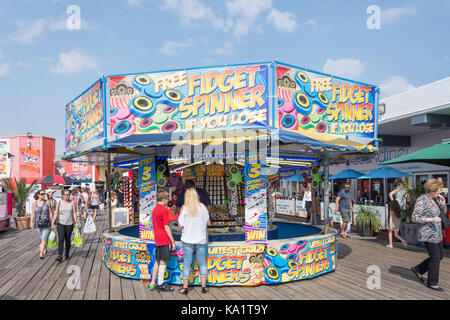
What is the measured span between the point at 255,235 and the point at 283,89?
2.50m

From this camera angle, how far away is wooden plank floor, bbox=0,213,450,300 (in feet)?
16.8

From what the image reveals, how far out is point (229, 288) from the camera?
5500 mm

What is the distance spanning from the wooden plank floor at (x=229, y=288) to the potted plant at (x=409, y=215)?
90 cm

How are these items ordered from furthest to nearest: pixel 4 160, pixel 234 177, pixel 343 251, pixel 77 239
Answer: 1. pixel 4 160
2. pixel 343 251
3. pixel 77 239
4. pixel 234 177

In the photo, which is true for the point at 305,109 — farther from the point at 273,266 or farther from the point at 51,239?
the point at 51,239

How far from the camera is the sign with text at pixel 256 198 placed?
565 centimetres

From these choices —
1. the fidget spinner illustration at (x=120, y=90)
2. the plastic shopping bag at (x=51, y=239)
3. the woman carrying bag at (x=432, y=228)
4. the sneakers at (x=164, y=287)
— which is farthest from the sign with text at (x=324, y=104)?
the plastic shopping bag at (x=51, y=239)

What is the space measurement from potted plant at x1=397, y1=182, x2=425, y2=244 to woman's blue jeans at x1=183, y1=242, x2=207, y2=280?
681cm

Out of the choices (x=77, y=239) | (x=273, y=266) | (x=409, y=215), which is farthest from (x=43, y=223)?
(x=409, y=215)

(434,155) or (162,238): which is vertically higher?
(434,155)

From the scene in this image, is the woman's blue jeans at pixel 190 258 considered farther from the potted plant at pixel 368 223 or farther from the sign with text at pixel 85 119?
the potted plant at pixel 368 223

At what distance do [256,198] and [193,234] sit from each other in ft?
4.03

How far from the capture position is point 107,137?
5859 millimetres
